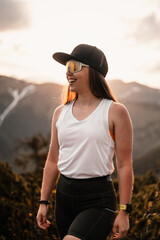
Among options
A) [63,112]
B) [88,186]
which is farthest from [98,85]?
[88,186]

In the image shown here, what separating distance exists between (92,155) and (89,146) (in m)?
0.08

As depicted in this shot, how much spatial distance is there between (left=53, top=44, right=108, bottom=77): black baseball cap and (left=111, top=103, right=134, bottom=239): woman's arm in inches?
15.1

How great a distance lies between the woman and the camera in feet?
6.70

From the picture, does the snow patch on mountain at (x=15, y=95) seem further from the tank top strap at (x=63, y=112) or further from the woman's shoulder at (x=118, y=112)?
the woman's shoulder at (x=118, y=112)

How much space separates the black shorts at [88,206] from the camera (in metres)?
1.99

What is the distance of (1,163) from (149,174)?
18.8ft

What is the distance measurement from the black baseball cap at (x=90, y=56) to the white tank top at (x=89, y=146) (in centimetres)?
31

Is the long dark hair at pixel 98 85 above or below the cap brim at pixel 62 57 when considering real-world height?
below

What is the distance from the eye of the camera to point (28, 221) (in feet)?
12.4

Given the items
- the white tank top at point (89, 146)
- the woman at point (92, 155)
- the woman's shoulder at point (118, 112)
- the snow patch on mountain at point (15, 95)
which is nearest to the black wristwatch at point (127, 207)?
the woman at point (92, 155)

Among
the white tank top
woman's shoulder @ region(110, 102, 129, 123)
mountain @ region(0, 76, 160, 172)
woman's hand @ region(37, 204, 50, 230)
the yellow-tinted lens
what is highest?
mountain @ region(0, 76, 160, 172)

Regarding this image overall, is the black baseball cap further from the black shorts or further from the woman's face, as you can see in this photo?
the black shorts

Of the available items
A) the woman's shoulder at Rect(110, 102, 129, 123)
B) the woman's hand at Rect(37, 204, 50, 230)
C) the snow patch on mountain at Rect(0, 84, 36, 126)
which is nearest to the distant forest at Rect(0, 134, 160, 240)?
the woman's hand at Rect(37, 204, 50, 230)

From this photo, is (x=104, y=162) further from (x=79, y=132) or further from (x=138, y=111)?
(x=138, y=111)
